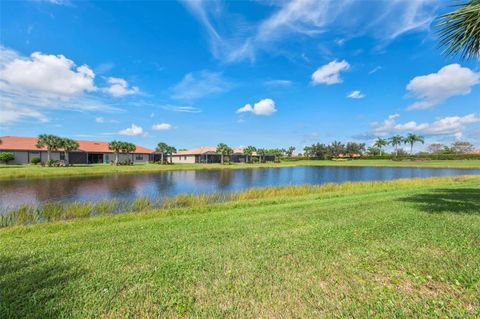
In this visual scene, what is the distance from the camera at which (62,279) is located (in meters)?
3.96

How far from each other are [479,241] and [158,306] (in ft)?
20.9

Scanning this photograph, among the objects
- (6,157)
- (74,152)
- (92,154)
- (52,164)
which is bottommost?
(52,164)

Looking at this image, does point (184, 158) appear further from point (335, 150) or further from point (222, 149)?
point (335, 150)

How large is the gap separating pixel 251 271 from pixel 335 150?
107 meters

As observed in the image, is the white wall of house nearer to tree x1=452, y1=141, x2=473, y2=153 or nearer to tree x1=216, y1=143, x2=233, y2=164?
tree x1=216, y1=143, x2=233, y2=164

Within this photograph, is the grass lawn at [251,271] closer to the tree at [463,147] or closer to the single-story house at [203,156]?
the single-story house at [203,156]

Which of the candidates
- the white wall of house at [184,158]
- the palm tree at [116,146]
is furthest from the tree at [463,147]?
the palm tree at [116,146]

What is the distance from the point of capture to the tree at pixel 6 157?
38.9 m

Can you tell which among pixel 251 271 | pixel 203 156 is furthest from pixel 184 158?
pixel 251 271

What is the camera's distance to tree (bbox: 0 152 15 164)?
38875 millimetres

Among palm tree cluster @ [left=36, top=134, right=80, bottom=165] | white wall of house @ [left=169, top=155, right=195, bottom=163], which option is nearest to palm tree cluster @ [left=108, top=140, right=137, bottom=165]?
palm tree cluster @ [left=36, top=134, right=80, bottom=165]

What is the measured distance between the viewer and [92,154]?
2062 inches

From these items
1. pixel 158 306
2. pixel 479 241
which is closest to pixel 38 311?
pixel 158 306

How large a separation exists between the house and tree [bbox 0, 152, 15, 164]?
1.62 meters
